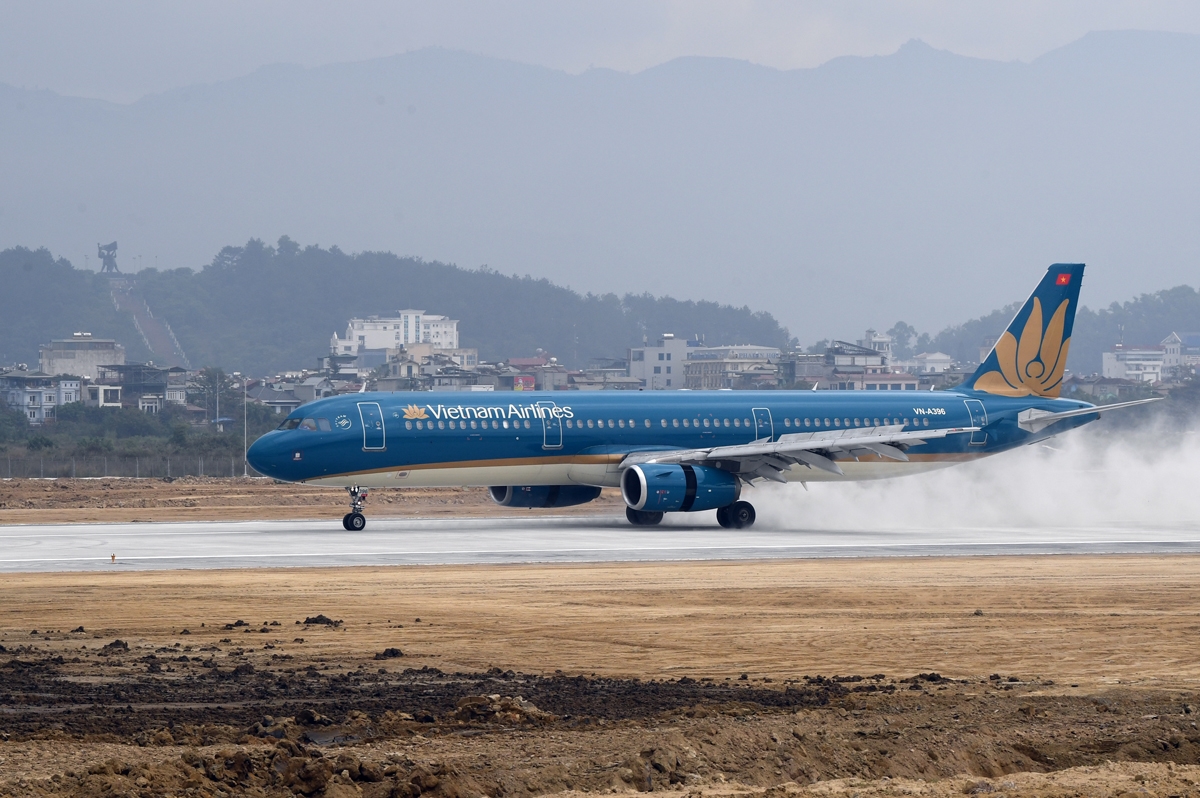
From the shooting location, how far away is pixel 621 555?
117 ft

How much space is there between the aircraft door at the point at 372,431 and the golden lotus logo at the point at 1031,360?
21795 mm

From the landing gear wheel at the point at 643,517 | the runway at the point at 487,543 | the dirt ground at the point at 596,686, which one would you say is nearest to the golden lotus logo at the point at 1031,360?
the runway at the point at 487,543

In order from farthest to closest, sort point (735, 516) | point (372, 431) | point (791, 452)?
1. point (735, 516)
2. point (791, 452)
3. point (372, 431)

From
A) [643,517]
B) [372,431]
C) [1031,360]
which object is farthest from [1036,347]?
[372,431]

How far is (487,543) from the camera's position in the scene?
39.0 m

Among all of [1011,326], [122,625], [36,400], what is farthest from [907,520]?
[36,400]

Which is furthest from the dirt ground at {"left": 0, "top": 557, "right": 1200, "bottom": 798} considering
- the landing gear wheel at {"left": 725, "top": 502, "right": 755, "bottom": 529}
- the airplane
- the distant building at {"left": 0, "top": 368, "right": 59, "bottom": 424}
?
the distant building at {"left": 0, "top": 368, "right": 59, "bottom": 424}

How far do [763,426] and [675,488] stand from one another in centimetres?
613

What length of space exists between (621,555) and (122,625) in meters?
14.8

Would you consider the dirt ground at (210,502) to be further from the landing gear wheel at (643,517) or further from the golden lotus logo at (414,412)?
the golden lotus logo at (414,412)

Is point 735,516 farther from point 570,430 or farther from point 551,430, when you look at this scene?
point 551,430

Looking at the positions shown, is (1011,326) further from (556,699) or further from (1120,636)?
(556,699)

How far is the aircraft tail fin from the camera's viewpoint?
175 feet

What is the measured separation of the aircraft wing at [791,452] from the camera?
4509 cm
